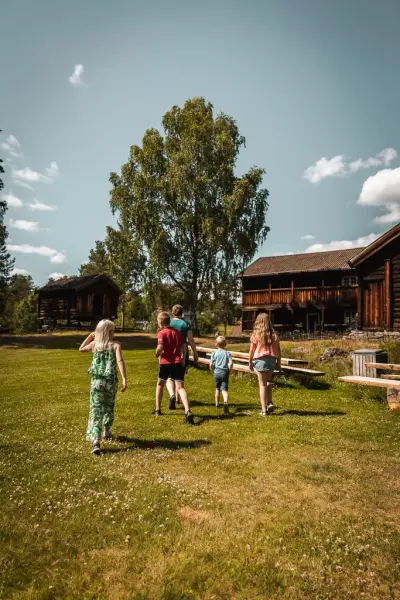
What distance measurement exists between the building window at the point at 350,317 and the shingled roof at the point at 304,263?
4022 millimetres

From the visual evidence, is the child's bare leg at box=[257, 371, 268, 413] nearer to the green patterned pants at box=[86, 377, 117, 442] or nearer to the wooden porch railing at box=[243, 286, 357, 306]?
the green patterned pants at box=[86, 377, 117, 442]

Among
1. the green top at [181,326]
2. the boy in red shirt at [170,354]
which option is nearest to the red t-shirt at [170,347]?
the boy in red shirt at [170,354]

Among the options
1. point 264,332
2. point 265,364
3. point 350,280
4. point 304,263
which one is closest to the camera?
point 265,364

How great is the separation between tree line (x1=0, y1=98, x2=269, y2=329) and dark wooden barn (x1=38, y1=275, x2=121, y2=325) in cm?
930

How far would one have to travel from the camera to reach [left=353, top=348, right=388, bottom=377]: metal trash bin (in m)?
11.8

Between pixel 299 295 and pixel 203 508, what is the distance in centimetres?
3396

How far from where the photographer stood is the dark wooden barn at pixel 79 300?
4078 centimetres

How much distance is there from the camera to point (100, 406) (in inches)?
261

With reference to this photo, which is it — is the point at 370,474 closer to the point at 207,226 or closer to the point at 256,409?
the point at 256,409

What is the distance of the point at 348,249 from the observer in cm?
3831

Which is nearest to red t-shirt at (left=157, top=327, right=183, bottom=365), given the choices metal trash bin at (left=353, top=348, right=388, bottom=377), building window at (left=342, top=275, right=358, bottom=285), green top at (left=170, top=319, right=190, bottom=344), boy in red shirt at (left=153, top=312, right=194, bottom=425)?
boy in red shirt at (left=153, top=312, right=194, bottom=425)

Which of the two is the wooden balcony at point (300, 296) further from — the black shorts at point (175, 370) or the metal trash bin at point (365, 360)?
the black shorts at point (175, 370)

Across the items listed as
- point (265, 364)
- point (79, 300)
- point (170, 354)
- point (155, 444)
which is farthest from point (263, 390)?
point (79, 300)

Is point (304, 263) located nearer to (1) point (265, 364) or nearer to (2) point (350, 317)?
(2) point (350, 317)
